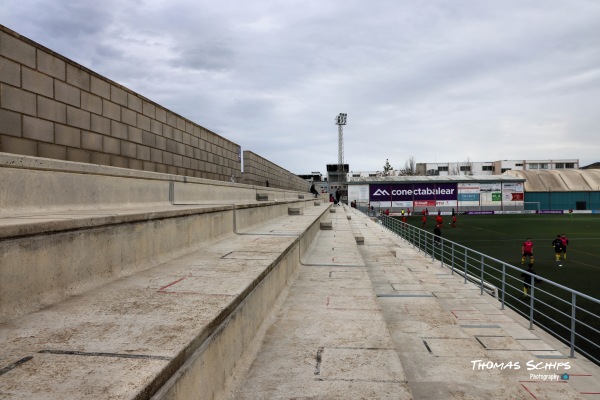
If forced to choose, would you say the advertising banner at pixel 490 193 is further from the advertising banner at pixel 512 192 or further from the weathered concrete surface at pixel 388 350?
the weathered concrete surface at pixel 388 350

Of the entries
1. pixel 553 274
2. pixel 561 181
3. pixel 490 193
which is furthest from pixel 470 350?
pixel 561 181

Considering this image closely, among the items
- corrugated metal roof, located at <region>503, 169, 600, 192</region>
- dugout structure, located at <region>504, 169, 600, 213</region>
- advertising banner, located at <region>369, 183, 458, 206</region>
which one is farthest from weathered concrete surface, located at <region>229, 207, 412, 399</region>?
corrugated metal roof, located at <region>503, 169, 600, 192</region>

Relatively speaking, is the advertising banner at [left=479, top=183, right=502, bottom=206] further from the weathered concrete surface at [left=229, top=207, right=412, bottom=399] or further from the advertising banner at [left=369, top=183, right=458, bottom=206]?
the weathered concrete surface at [left=229, top=207, right=412, bottom=399]

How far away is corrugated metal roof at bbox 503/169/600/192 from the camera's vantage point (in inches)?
2682

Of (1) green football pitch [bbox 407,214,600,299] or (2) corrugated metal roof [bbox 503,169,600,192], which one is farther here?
(2) corrugated metal roof [bbox 503,169,600,192]

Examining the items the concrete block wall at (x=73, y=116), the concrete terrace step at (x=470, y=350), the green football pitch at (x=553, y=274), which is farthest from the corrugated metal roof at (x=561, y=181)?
the concrete block wall at (x=73, y=116)

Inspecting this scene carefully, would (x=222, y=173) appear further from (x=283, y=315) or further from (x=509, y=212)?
(x=509, y=212)

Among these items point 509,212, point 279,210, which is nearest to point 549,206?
point 509,212

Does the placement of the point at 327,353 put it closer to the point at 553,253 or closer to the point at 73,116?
the point at 73,116

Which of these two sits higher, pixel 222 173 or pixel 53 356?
pixel 222 173

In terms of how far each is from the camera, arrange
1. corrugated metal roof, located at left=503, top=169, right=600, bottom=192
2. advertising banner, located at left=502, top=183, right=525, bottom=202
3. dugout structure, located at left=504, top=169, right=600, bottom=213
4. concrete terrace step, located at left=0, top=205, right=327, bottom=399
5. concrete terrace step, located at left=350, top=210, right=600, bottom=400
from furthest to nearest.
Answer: corrugated metal roof, located at left=503, top=169, right=600, bottom=192 < dugout structure, located at left=504, top=169, right=600, bottom=213 < advertising banner, located at left=502, top=183, right=525, bottom=202 < concrete terrace step, located at left=350, top=210, right=600, bottom=400 < concrete terrace step, located at left=0, top=205, right=327, bottom=399

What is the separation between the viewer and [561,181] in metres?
70.1

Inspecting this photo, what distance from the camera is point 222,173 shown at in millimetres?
12734

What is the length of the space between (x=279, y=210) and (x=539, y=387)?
9.68m
